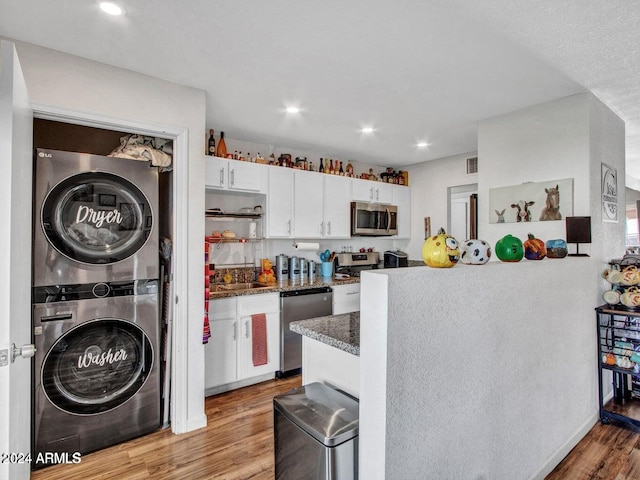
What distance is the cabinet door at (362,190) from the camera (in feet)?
14.6

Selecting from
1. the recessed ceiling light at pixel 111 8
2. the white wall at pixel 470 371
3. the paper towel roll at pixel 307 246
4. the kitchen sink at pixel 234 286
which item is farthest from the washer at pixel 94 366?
the paper towel roll at pixel 307 246

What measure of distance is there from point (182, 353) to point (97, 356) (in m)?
0.51

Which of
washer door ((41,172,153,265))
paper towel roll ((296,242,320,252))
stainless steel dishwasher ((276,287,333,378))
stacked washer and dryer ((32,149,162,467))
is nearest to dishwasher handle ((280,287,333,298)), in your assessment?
stainless steel dishwasher ((276,287,333,378))

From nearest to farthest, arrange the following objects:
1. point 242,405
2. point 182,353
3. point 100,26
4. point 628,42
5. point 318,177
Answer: point 100,26 < point 628,42 < point 182,353 < point 242,405 < point 318,177

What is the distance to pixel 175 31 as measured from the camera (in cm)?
183

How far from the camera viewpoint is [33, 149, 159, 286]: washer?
2031 mm

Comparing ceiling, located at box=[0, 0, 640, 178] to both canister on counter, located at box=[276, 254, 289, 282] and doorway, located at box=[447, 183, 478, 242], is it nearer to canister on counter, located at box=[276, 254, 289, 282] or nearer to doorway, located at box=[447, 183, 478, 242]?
doorway, located at box=[447, 183, 478, 242]

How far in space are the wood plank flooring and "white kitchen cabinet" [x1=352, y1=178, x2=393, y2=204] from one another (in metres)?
2.81

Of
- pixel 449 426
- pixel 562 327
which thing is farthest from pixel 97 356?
pixel 562 327

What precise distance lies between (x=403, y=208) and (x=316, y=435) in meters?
4.07

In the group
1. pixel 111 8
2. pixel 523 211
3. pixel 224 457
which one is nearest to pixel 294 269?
pixel 224 457

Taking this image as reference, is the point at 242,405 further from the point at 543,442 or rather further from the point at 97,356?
the point at 543,442

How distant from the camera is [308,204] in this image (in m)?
4.00

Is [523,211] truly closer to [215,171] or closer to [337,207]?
[337,207]
